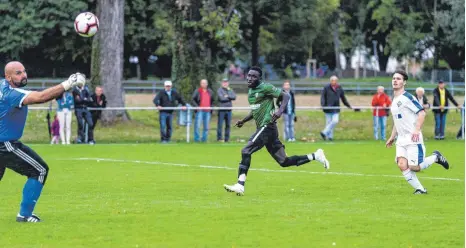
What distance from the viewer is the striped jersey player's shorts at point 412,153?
1625 centimetres

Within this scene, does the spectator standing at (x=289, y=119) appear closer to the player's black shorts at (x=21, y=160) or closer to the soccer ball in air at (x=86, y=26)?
the soccer ball in air at (x=86, y=26)

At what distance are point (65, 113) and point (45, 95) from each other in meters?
19.3

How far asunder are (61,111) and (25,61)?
35837mm

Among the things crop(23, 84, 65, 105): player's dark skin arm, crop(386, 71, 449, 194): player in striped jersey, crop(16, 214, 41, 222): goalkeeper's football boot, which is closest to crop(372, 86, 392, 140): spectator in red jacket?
crop(386, 71, 449, 194): player in striped jersey

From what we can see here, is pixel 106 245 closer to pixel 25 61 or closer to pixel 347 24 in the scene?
pixel 25 61

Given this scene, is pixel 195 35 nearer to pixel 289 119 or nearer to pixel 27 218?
pixel 289 119

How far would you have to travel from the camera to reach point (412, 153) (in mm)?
16297

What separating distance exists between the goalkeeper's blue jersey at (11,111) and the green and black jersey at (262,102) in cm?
475

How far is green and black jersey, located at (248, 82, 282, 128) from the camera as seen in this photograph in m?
17.0

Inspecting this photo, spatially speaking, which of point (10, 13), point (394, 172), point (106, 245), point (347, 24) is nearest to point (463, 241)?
point (106, 245)

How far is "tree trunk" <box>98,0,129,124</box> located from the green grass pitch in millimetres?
12741

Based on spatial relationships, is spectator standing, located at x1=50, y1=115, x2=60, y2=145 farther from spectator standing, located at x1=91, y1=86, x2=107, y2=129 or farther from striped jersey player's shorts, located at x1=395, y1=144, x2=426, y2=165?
striped jersey player's shorts, located at x1=395, y1=144, x2=426, y2=165

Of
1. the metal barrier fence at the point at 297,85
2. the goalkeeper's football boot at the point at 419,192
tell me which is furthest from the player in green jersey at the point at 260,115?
the metal barrier fence at the point at 297,85

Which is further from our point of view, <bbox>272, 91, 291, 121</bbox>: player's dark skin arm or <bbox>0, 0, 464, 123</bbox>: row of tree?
<bbox>0, 0, 464, 123</bbox>: row of tree
